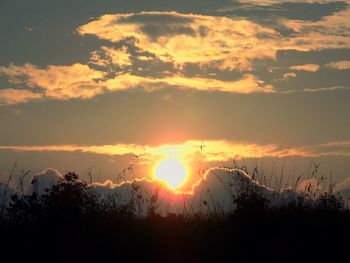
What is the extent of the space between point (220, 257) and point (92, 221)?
3.06 metres

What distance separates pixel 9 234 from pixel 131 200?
3138 mm

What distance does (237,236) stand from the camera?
10.5 meters

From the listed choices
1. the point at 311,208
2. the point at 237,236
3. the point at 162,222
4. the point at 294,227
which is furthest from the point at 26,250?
the point at 311,208

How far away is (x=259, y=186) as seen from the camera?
1341cm

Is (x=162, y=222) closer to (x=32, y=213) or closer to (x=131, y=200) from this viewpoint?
(x=131, y=200)

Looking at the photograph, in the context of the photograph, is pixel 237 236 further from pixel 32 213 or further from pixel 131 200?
pixel 32 213

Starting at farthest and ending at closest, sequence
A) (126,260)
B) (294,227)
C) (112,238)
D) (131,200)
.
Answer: (131,200) → (294,227) → (112,238) → (126,260)

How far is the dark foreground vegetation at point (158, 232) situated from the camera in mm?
9598

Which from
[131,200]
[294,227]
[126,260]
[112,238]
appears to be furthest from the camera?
[131,200]

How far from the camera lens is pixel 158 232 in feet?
35.4

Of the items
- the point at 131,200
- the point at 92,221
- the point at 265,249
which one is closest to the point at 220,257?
the point at 265,249

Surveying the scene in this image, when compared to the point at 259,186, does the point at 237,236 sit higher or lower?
lower

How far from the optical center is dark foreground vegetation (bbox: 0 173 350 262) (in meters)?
9.60

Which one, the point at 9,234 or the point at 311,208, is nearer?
the point at 9,234
